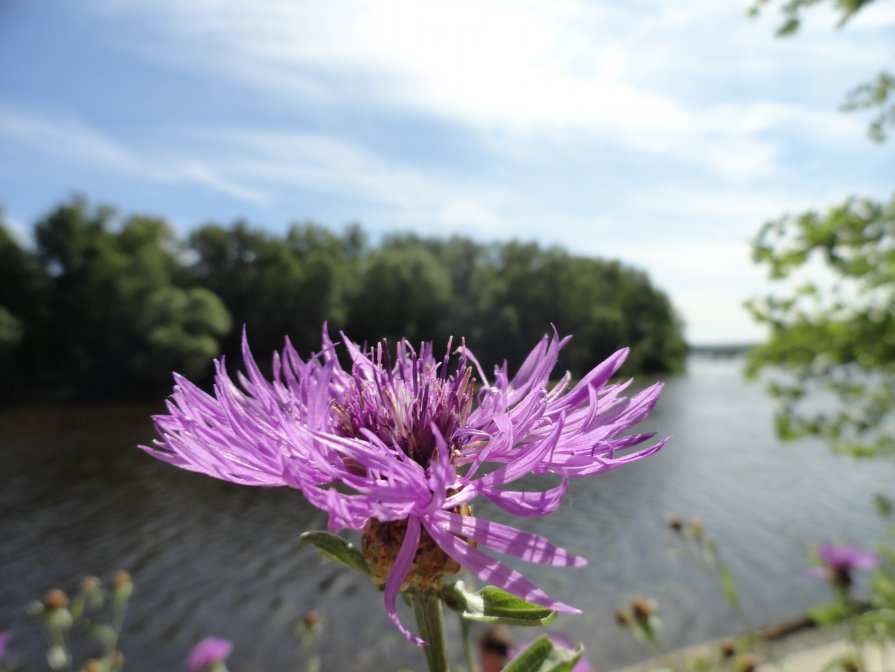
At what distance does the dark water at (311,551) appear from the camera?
9.47 meters

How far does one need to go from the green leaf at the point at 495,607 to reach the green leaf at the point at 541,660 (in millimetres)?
49

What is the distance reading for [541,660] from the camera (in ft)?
2.23

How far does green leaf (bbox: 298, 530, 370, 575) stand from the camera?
2.26 ft

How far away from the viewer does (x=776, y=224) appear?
11.3 ft

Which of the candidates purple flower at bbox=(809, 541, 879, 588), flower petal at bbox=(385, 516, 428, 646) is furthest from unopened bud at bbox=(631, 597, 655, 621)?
flower petal at bbox=(385, 516, 428, 646)

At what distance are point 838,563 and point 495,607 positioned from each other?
369 cm

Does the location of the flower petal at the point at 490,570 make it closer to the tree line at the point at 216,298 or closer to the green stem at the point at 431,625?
the green stem at the point at 431,625

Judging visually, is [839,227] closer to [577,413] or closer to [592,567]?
[577,413]

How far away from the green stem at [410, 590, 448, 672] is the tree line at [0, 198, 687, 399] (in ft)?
84.1

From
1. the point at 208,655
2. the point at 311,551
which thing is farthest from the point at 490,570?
the point at 311,551

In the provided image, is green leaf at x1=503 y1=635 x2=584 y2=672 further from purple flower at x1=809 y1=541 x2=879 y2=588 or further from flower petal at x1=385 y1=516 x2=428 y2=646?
purple flower at x1=809 y1=541 x2=879 y2=588

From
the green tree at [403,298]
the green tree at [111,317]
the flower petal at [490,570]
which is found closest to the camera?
the flower petal at [490,570]

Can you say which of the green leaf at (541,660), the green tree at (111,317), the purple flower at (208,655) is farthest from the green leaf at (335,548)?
the green tree at (111,317)

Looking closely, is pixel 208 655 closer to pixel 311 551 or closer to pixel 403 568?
pixel 403 568
